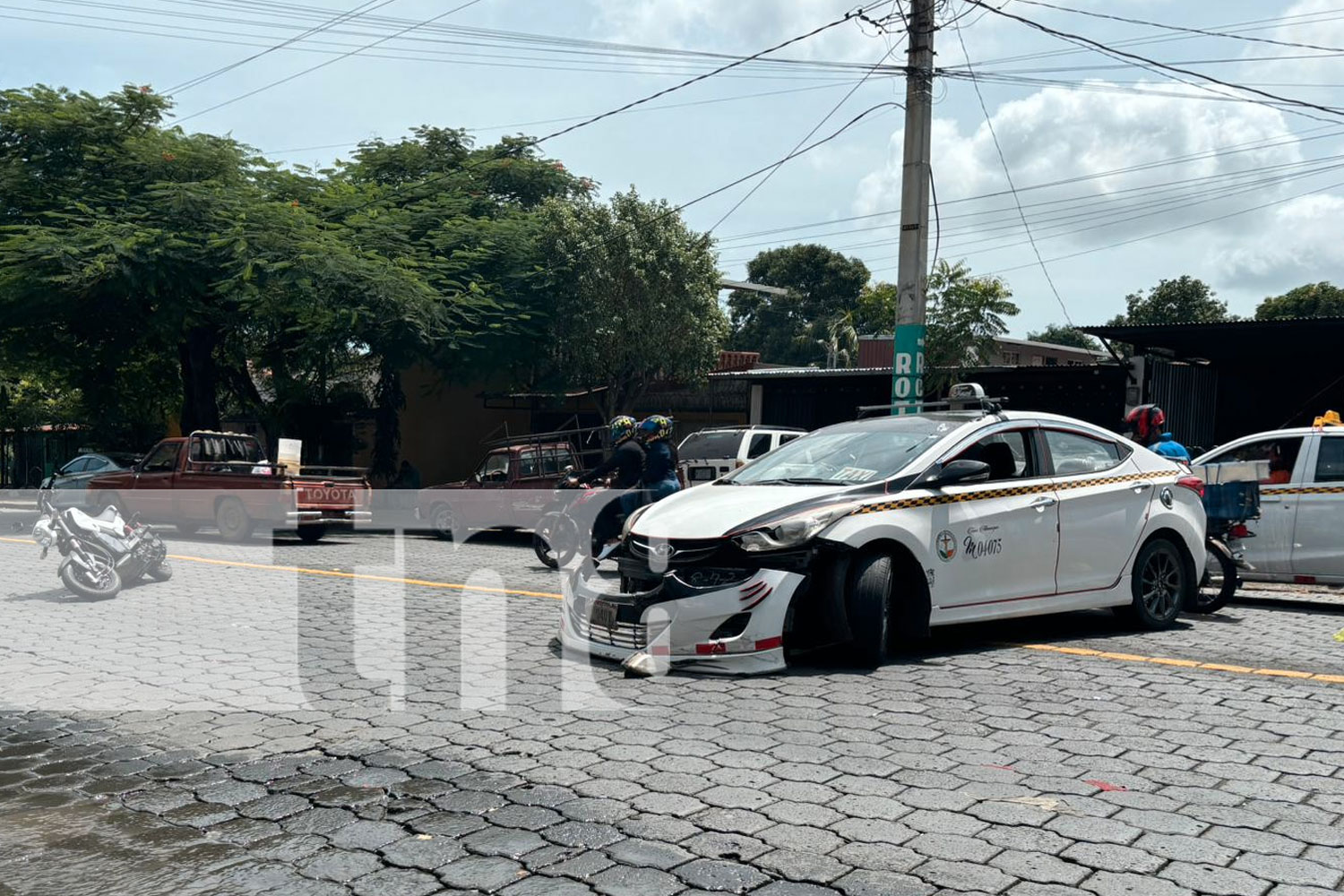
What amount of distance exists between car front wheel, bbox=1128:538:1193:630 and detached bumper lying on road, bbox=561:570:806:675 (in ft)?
11.1

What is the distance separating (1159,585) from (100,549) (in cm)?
1002

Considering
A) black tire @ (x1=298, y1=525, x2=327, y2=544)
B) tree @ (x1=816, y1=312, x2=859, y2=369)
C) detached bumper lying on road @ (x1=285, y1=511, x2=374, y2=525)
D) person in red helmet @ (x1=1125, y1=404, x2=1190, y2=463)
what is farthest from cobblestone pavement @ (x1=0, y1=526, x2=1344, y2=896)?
tree @ (x1=816, y1=312, x2=859, y2=369)

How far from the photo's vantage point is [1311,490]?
39.2ft

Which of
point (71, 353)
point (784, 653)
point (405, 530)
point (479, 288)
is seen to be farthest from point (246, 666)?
point (71, 353)

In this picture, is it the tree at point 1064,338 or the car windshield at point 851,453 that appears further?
the tree at point 1064,338

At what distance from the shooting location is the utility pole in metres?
16.2

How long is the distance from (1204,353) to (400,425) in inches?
786

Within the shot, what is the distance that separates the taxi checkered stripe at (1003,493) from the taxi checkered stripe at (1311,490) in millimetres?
3666

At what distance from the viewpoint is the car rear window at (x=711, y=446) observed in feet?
68.6

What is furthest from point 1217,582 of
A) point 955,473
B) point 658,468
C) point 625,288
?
point 625,288

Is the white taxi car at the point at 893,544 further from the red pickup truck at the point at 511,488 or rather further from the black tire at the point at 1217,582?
the red pickup truck at the point at 511,488

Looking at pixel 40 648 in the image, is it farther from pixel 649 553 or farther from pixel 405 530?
pixel 405 530

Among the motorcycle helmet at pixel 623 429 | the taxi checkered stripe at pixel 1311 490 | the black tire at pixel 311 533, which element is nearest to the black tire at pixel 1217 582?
the taxi checkered stripe at pixel 1311 490

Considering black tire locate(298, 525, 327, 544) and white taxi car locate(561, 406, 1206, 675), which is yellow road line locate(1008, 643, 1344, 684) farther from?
black tire locate(298, 525, 327, 544)
